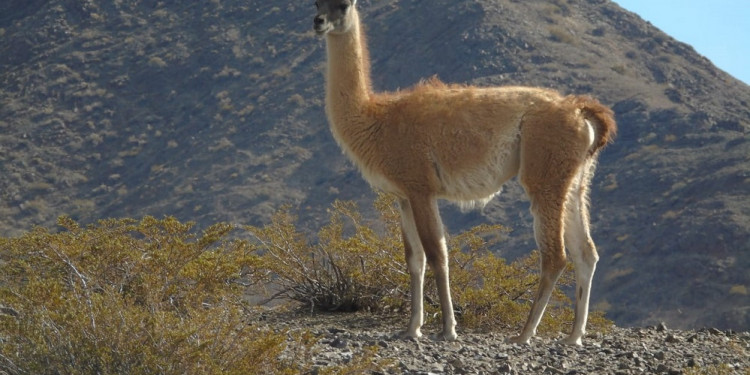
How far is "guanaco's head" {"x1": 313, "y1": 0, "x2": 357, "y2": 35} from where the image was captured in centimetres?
966

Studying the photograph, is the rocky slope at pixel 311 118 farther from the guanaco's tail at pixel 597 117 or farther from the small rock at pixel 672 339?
the guanaco's tail at pixel 597 117

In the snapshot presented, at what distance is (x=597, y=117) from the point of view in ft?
30.8

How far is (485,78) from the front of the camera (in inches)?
2141

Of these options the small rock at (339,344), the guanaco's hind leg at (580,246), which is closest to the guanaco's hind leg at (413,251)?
the small rock at (339,344)

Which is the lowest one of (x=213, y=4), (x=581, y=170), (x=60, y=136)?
(x=60, y=136)

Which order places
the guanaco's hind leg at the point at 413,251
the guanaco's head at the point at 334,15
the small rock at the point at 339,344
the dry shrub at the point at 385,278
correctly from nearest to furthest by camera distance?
the small rock at the point at 339,344
the guanaco's hind leg at the point at 413,251
the guanaco's head at the point at 334,15
the dry shrub at the point at 385,278

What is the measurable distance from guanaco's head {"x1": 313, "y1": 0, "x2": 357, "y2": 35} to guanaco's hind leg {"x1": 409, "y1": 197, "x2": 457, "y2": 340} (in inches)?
65.4

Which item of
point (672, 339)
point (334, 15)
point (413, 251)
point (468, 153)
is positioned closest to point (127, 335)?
point (413, 251)

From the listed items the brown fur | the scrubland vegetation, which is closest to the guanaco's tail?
the brown fur

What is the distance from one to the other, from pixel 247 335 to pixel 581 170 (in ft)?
11.6

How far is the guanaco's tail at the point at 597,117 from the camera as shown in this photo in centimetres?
938

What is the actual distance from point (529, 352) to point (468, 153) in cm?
172

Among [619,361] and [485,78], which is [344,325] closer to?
[619,361]

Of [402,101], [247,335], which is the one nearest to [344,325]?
[402,101]
